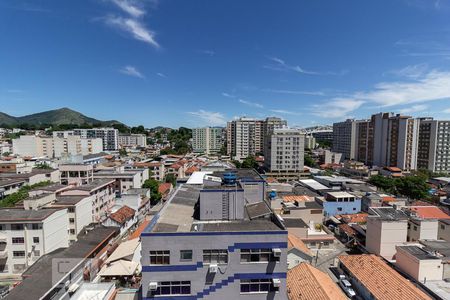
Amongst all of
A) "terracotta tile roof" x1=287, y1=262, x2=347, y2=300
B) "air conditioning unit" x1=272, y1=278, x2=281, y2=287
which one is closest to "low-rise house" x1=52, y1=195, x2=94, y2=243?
"terracotta tile roof" x1=287, y1=262, x2=347, y2=300

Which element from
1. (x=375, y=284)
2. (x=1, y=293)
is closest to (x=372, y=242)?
(x=375, y=284)

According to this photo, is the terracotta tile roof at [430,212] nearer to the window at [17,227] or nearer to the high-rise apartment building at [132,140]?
the window at [17,227]

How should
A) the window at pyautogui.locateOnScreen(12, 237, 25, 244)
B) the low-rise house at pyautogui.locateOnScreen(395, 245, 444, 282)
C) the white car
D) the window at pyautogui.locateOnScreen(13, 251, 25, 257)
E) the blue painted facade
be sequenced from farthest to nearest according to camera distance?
→ the blue painted facade, the window at pyautogui.locateOnScreen(13, 251, 25, 257), the window at pyautogui.locateOnScreen(12, 237, 25, 244), the white car, the low-rise house at pyautogui.locateOnScreen(395, 245, 444, 282)

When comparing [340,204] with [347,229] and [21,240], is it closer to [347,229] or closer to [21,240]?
[347,229]

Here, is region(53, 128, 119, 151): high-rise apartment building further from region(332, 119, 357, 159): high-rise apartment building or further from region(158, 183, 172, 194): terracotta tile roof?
region(332, 119, 357, 159): high-rise apartment building

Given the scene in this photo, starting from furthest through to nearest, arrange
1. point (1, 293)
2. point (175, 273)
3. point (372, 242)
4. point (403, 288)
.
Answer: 1. point (372, 242)
2. point (1, 293)
3. point (403, 288)
4. point (175, 273)

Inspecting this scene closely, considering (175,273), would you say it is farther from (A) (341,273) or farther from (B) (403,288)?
(A) (341,273)

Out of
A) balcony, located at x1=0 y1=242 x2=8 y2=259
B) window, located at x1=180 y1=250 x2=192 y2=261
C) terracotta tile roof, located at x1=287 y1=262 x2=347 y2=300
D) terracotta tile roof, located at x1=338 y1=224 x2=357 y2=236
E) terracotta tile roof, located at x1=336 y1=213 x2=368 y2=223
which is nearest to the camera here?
window, located at x1=180 y1=250 x2=192 y2=261
